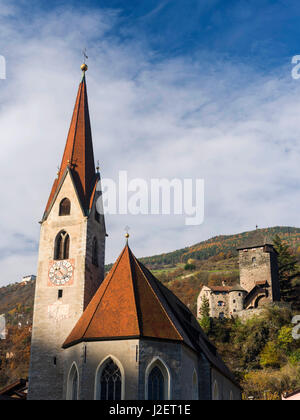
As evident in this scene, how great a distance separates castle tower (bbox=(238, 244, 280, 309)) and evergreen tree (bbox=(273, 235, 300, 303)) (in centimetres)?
452

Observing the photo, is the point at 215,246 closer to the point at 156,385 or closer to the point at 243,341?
the point at 243,341

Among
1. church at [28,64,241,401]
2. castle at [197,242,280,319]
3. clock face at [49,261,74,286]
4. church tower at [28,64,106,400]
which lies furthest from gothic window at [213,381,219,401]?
castle at [197,242,280,319]

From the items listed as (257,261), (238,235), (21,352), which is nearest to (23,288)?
(21,352)

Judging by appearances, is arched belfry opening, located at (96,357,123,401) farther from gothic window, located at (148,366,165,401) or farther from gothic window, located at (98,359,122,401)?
gothic window, located at (148,366,165,401)

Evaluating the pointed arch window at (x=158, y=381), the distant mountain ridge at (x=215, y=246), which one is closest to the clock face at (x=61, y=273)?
the pointed arch window at (x=158, y=381)

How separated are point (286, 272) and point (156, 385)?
64775 mm

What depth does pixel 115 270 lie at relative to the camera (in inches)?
957

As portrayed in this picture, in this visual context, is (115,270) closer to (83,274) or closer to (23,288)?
(83,274)

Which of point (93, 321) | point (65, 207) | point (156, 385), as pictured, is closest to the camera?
point (156, 385)

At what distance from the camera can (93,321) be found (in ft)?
73.0

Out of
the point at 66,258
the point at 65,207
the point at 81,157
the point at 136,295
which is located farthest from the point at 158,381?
the point at 81,157

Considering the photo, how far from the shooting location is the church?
20719 millimetres

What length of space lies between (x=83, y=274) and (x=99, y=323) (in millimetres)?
5503
